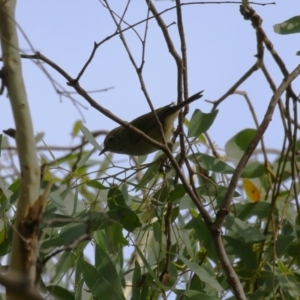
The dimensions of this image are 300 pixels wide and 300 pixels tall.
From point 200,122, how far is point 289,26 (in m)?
0.54

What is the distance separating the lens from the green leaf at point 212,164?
98.6 inches

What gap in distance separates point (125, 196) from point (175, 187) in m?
0.19

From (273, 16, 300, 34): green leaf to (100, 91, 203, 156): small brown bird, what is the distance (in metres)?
1.02

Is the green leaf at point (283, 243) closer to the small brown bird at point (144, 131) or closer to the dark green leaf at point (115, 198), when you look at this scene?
the dark green leaf at point (115, 198)

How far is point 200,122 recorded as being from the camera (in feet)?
8.14

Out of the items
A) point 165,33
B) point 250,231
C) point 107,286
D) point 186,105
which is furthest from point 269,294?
point 165,33

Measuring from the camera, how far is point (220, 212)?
6.42 feet

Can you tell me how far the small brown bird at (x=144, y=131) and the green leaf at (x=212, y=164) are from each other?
2.93ft

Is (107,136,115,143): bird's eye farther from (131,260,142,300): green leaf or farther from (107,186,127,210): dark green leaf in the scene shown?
(131,260,142,300): green leaf

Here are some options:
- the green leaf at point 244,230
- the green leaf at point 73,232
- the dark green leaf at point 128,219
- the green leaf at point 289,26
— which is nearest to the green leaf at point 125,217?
the dark green leaf at point 128,219

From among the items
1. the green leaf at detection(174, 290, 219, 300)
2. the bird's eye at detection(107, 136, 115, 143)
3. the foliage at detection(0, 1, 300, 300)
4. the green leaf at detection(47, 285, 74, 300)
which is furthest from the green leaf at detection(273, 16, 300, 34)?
the bird's eye at detection(107, 136, 115, 143)

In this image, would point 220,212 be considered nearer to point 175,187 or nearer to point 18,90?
point 175,187

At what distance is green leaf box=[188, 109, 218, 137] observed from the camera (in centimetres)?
247

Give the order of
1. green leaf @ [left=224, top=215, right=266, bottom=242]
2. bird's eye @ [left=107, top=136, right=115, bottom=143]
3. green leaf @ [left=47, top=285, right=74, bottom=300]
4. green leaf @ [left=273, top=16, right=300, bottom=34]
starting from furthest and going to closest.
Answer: bird's eye @ [left=107, top=136, right=115, bottom=143], green leaf @ [left=273, top=16, right=300, bottom=34], green leaf @ [left=224, top=215, right=266, bottom=242], green leaf @ [left=47, top=285, right=74, bottom=300]
